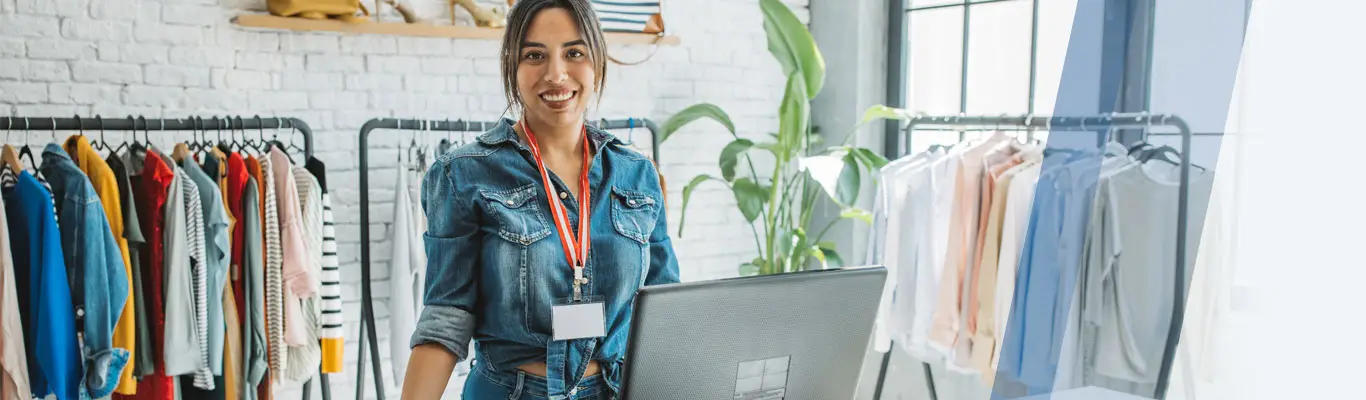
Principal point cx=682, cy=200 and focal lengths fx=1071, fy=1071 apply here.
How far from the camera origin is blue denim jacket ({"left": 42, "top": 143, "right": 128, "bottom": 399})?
2.59 metres

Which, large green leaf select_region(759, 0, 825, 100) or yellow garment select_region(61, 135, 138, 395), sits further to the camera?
large green leaf select_region(759, 0, 825, 100)

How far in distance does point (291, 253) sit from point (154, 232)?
0.35 meters

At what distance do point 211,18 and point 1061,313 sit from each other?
3113mm

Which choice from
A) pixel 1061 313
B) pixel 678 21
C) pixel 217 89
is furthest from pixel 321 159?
pixel 1061 313

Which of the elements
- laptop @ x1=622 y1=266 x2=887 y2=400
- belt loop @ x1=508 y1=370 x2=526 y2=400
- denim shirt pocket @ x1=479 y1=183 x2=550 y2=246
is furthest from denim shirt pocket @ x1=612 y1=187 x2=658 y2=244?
laptop @ x1=622 y1=266 x2=887 y2=400

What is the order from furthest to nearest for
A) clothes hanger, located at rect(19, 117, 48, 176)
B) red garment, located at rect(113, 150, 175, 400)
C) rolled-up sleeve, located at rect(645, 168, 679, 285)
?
red garment, located at rect(113, 150, 175, 400) → clothes hanger, located at rect(19, 117, 48, 176) → rolled-up sleeve, located at rect(645, 168, 679, 285)

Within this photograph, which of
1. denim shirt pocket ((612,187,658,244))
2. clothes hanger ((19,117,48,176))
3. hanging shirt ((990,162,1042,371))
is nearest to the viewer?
denim shirt pocket ((612,187,658,244))

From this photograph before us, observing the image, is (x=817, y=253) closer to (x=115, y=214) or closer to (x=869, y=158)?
(x=869, y=158)

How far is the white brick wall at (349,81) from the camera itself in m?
2.98

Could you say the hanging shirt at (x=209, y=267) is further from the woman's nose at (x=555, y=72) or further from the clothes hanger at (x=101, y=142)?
the woman's nose at (x=555, y=72)

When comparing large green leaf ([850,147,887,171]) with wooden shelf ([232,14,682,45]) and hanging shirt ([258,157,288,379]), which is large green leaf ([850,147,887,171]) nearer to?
wooden shelf ([232,14,682,45])

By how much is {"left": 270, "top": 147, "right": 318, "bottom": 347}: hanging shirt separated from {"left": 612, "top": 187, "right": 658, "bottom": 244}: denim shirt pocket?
1754 millimetres

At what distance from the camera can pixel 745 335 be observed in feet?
3.68

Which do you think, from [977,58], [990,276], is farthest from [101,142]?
[977,58]
